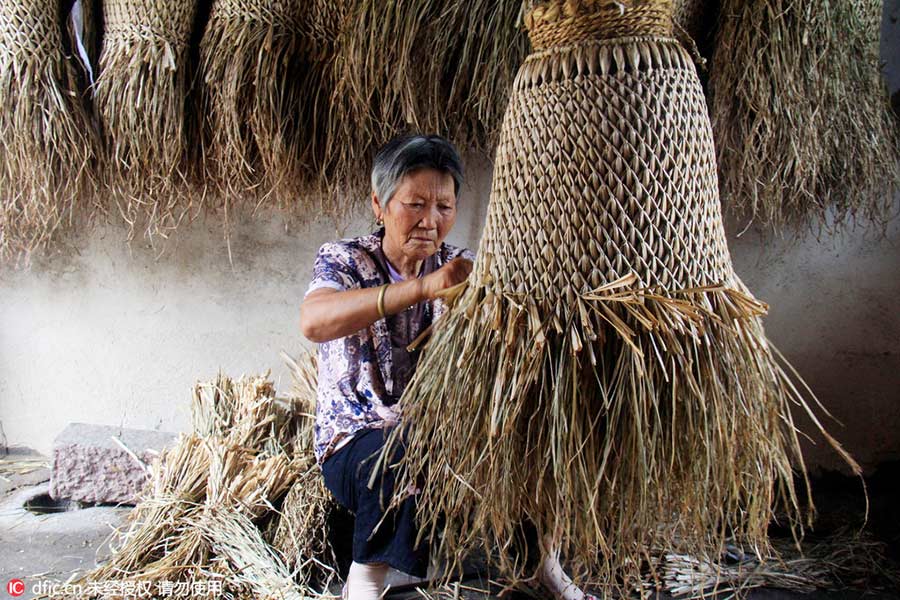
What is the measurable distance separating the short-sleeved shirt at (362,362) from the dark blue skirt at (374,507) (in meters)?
0.04

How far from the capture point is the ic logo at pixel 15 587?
69.5 inches

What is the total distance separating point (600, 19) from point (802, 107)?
104 cm

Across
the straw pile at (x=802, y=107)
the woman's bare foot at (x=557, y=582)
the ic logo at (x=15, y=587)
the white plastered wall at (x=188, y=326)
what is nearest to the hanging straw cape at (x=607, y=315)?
the woman's bare foot at (x=557, y=582)

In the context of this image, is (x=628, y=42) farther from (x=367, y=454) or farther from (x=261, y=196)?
(x=261, y=196)

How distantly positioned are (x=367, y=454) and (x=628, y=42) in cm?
100

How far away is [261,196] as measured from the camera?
211cm

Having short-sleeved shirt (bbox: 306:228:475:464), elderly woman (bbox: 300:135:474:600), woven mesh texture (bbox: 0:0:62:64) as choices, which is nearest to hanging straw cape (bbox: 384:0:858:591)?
elderly woman (bbox: 300:135:474:600)

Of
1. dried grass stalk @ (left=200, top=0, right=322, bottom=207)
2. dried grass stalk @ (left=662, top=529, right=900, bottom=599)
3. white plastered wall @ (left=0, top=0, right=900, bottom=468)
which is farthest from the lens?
white plastered wall @ (left=0, top=0, right=900, bottom=468)

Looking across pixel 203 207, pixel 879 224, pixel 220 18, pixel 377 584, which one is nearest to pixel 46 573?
pixel 377 584

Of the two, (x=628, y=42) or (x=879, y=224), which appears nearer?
(x=628, y=42)

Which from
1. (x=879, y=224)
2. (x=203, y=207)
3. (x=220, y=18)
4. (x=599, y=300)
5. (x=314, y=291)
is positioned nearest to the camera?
(x=599, y=300)

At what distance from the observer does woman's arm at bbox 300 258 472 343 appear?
121 centimetres

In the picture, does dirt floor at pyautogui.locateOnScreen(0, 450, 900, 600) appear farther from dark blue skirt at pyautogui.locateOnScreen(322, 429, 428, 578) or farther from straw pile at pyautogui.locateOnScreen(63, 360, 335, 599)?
dark blue skirt at pyautogui.locateOnScreen(322, 429, 428, 578)

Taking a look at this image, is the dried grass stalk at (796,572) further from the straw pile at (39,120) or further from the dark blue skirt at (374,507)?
the straw pile at (39,120)
